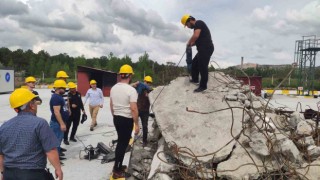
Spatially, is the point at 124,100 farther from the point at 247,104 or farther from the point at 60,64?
the point at 60,64

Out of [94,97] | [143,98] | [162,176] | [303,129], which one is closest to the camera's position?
[162,176]

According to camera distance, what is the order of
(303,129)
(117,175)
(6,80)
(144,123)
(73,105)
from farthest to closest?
(6,80), (73,105), (144,123), (303,129), (117,175)

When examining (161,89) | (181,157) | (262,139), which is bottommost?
(181,157)

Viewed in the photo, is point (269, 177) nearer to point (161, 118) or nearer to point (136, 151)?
point (161, 118)

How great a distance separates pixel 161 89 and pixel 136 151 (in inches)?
58.5

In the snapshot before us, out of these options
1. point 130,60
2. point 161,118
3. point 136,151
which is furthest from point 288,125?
point 130,60

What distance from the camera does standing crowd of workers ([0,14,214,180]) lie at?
2.70 m

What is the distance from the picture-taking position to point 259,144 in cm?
383

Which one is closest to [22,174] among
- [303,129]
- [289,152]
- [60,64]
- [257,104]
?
[289,152]

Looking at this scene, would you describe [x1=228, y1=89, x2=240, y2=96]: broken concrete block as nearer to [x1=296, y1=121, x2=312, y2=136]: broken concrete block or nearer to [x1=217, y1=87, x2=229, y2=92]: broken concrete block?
[x1=217, y1=87, x2=229, y2=92]: broken concrete block

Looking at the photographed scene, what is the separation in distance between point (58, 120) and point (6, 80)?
21923 mm

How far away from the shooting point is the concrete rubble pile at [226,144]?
3.66 meters

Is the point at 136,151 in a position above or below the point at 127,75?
below

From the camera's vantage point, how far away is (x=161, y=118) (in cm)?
488
